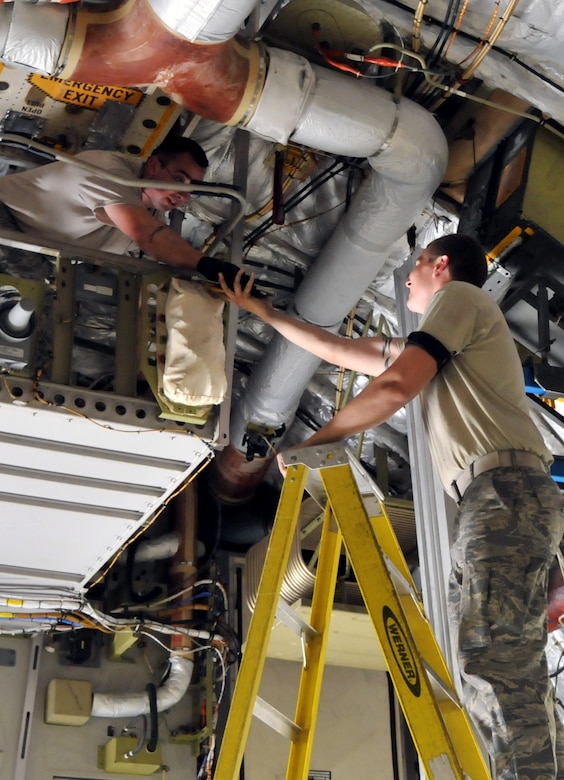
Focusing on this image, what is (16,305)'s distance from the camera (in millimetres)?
3410

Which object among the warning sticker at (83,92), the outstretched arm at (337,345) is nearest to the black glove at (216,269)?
the outstretched arm at (337,345)

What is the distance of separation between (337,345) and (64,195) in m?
1.17

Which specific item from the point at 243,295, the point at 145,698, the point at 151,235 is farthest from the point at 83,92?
the point at 145,698

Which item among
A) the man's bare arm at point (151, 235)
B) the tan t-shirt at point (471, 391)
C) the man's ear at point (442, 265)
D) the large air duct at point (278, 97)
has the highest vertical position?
the large air duct at point (278, 97)

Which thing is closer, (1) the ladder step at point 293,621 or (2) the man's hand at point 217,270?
(1) the ladder step at point 293,621

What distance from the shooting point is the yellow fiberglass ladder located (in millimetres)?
2529

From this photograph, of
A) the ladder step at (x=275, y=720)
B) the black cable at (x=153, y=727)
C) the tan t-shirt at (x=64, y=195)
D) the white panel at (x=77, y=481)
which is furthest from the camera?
the black cable at (x=153, y=727)

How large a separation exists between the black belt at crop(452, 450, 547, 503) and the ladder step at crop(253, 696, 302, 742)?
80cm

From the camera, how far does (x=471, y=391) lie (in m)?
2.99

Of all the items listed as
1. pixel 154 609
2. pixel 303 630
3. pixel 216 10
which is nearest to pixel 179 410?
pixel 303 630

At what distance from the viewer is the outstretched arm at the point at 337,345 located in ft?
11.4

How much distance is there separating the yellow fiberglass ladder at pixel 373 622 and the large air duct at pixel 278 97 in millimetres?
1480

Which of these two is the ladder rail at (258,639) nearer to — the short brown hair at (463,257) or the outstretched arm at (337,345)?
the outstretched arm at (337,345)

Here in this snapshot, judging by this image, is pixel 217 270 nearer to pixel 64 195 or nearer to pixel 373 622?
pixel 64 195
